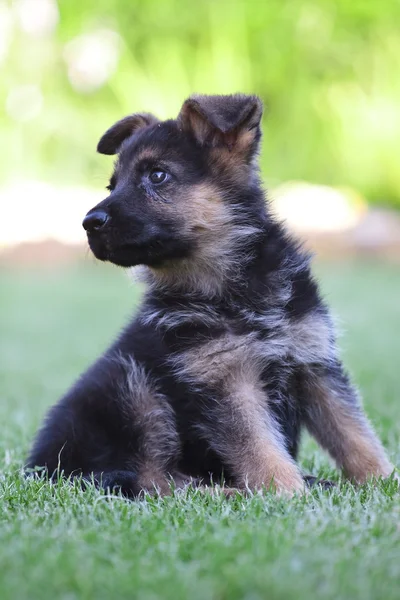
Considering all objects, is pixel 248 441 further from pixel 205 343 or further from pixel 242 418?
pixel 205 343

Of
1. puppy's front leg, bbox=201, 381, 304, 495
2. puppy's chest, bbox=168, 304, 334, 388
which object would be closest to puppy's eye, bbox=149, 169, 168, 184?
puppy's chest, bbox=168, 304, 334, 388

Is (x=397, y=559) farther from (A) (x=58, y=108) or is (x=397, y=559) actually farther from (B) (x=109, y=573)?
(A) (x=58, y=108)

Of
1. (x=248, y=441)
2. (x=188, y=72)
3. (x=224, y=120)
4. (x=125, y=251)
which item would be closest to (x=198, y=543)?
(x=248, y=441)

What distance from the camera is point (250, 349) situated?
330 cm

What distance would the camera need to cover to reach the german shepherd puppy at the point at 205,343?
327 centimetres

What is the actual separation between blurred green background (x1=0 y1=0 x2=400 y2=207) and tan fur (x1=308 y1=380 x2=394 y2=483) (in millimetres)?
16467

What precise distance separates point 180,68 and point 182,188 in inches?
692

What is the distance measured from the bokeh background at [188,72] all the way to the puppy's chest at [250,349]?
16.1m

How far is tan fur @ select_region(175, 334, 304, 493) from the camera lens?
10.3 feet

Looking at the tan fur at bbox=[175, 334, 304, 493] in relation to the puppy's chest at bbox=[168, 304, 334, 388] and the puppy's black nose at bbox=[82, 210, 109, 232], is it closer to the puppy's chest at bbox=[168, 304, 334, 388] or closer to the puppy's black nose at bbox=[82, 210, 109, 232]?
the puppy's chest at bbox=[168, 304, 334, 388]

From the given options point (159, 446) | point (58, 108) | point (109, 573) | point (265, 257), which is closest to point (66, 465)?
point (159, 446)

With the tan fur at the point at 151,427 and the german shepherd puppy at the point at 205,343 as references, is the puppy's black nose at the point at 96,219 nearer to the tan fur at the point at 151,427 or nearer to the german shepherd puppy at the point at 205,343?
the german shepherd puppy at the point at 205,343

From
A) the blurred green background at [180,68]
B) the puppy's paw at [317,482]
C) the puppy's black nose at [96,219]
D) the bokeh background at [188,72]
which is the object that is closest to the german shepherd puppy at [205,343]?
the puppy's black nose at [96,219]

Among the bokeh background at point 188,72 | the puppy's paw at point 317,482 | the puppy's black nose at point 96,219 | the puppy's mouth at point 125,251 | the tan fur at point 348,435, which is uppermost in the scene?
the bokeh background at point 188,72
